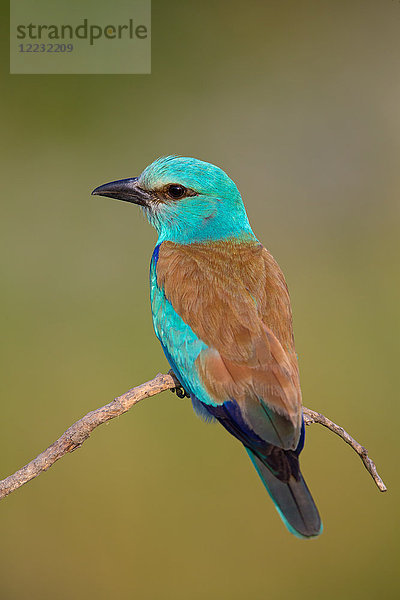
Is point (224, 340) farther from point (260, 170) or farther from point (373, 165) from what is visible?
point (373, 165)

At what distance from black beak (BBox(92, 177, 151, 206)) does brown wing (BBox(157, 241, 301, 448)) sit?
28 cm

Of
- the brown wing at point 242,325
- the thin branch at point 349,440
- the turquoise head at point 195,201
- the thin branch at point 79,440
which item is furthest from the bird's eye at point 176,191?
the thin branch at point 349,440

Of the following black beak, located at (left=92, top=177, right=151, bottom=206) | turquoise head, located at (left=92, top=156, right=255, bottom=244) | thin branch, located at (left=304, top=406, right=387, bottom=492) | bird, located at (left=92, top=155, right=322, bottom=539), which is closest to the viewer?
bird, located at (left=92, top=155, right=322, bottom=539)

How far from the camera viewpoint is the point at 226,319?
1589 mm

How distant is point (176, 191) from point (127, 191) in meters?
0.20

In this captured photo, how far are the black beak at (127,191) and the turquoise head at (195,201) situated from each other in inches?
2.0

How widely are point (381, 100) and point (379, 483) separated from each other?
2914 mm

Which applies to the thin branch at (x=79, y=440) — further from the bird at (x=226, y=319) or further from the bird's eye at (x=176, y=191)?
the bird's eye at (x=176, y=191)

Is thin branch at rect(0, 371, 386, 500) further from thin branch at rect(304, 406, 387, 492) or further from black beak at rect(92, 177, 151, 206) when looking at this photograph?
black beak at rect(92, 177, 151, 206)

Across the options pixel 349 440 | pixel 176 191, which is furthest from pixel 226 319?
pixel 176 191

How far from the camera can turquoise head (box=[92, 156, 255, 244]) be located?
1.96m

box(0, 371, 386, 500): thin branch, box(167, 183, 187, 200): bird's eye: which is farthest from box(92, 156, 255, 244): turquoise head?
box(0, 371, 386, 500): thin branch

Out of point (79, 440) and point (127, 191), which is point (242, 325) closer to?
point (79, 440)

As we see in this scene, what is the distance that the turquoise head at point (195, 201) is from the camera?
1.96 meters
